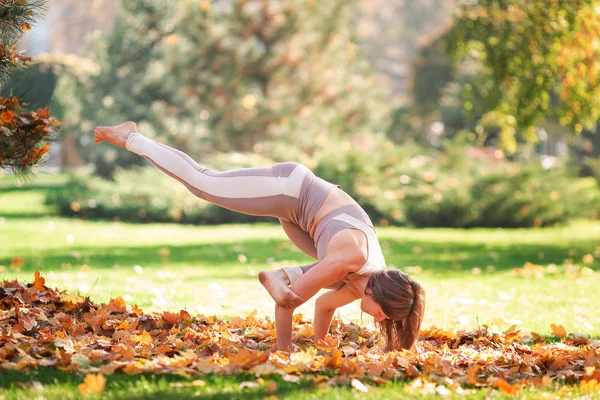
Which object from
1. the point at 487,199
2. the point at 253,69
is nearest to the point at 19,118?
the point at 487,199

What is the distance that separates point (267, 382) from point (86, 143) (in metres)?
29.9

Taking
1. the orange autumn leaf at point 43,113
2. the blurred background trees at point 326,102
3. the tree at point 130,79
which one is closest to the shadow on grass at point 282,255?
the blurred background trees at point 326,102

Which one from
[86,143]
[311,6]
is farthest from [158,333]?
[86,143]

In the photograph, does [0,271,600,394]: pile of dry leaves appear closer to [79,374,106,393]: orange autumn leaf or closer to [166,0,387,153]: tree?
[79,374,106,393]: orange autumn leaf

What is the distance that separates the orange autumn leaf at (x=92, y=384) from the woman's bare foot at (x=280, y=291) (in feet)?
3.88

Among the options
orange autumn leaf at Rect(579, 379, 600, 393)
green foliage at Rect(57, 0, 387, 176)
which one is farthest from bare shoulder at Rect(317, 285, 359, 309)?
green foliage at Rect(57, 0, 387, 176)

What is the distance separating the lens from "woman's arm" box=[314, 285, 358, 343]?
15.4ft

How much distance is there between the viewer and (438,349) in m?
4.89

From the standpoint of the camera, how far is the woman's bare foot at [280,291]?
4340 millimetres

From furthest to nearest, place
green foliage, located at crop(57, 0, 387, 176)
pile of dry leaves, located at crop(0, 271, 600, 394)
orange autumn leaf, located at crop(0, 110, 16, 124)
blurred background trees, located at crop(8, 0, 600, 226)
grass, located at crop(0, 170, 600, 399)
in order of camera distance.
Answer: green foliage, located at crop(57, 0, 387, 176) < blurred background trees, located at crop(8, 0, 600, 226) < orange autumn leaf, located at crop(0, 110, 16, 124) < pile of dry leaves, located at crop(0, 271, 600, 394) < grass, located at crop(0, 170, 600, 399)

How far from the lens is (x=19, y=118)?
5098mm

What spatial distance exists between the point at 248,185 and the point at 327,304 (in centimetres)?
85

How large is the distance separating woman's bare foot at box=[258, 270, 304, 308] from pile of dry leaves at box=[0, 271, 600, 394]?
0.26 m

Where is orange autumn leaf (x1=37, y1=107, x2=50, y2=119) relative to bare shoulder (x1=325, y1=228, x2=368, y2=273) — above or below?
above
